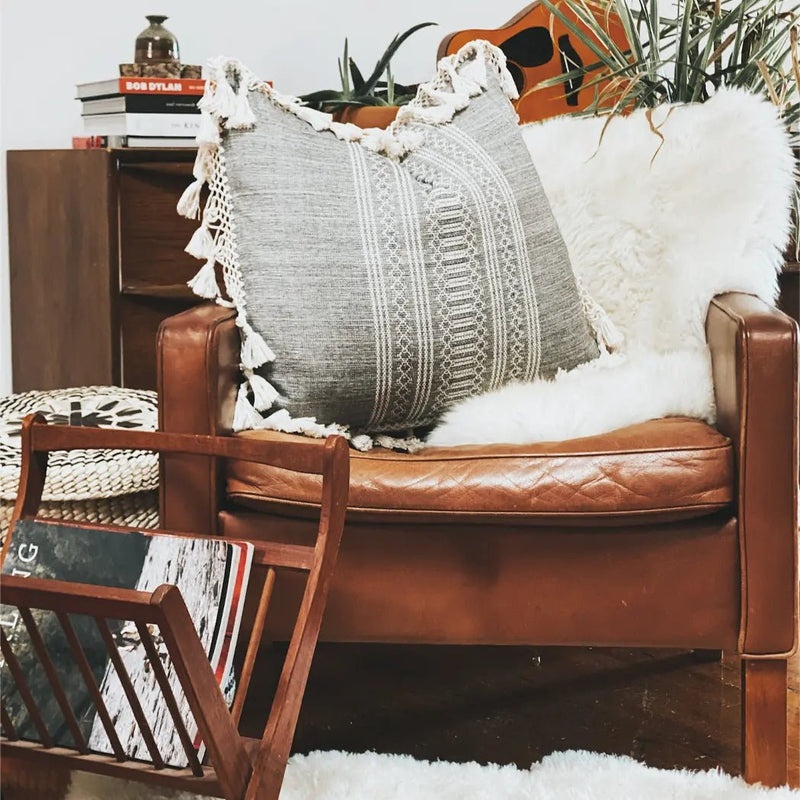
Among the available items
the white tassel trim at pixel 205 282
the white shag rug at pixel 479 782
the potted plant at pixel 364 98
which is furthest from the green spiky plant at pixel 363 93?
the white shag rug at pixel 479 782

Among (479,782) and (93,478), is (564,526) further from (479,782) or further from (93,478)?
(93,478)

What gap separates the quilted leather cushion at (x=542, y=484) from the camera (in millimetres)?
1238

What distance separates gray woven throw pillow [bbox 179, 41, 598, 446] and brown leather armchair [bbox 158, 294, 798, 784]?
93 millimetres

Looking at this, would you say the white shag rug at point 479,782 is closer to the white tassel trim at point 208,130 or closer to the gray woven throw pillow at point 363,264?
the gray woven throw pillow at point 363,264

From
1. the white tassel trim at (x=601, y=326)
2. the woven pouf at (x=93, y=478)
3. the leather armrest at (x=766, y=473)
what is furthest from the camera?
the white tassel trim at (x=601, y=326)

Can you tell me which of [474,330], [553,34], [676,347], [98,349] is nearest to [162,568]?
[474,330]

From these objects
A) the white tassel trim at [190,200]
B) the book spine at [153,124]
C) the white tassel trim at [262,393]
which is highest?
the book spine at [153,124]

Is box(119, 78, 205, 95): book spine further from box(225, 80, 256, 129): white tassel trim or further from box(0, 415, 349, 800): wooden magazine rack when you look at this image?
box(0, 415, 349, 800): wooden magazine rack

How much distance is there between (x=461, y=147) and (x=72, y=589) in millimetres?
869

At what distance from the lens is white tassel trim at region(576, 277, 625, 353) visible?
161 centimetres

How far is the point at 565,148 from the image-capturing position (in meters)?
1.67

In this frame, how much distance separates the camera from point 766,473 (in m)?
1.24

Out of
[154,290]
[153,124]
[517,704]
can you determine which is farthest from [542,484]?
[153,124]

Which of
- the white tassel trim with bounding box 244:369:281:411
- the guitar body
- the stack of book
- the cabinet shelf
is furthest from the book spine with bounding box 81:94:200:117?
the white tassel trim with bounding box 244:369:281:411
